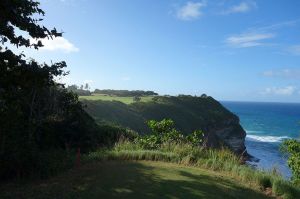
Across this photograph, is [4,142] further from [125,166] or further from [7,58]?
[125,166]

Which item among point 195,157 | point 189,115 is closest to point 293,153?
point 195,157

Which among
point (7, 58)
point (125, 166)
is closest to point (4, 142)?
point (7, 58)

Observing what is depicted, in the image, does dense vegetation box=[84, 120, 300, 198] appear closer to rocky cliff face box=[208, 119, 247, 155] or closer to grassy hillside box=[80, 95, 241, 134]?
grassy hillside box=[80, 95, 241, 134]

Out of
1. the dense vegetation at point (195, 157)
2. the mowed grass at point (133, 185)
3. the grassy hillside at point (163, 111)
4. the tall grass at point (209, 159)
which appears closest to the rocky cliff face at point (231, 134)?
the grassy hillside at point (163, 111)

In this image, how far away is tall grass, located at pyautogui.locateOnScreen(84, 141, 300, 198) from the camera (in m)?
12.1

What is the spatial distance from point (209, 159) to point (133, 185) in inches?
174

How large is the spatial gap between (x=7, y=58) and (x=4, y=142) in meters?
2.42

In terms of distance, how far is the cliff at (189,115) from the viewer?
74.8 meters

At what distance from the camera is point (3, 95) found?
1262cm

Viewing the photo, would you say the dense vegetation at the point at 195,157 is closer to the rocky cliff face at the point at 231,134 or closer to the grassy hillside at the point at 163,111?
the grassy hillside at the point at 163,111

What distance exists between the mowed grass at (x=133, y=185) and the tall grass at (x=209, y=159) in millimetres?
644

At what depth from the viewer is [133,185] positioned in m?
10.8

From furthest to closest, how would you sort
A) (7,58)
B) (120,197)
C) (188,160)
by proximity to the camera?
(188,160)
(7,58)
(120,197)

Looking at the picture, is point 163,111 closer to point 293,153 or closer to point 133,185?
point 293,153
